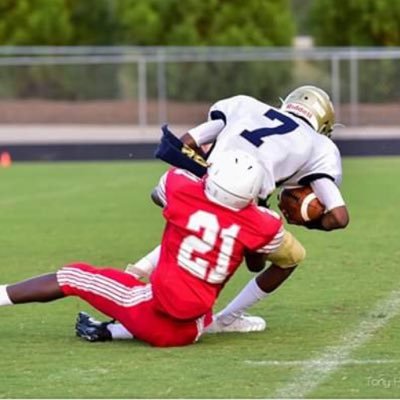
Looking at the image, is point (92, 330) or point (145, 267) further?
point (145, 267)

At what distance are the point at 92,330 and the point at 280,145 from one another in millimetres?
1476

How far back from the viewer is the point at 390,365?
7.09m

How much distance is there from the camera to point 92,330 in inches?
308

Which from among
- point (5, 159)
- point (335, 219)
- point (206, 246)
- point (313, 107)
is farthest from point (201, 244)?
point (5, 159)

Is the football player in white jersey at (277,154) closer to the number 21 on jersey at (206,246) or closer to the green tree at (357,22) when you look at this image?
the number 21 on jersey at (206,246)

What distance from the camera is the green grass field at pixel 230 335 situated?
6.64 m

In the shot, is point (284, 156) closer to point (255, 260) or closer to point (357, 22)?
point (255, 260)

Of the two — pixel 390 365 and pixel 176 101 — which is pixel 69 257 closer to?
pixel 390 365

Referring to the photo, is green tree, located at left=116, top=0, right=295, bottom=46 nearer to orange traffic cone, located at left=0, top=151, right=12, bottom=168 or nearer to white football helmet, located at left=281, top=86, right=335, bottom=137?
orange traffic cone, located at left=0, top=151, right=12, bottom=168

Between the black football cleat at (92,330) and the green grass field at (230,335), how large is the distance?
63 mm

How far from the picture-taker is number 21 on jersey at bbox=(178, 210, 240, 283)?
746 cm

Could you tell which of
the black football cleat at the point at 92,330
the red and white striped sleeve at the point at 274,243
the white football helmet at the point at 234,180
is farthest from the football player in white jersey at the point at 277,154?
the black football cleat at the point at 92,330

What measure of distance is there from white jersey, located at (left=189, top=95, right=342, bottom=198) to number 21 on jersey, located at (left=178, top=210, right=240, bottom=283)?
46cm

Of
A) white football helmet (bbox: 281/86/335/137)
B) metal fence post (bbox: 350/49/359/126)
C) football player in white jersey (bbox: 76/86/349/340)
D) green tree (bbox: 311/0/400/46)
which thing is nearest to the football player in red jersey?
football player in white jersey (bbox: 76/86/349/340)
